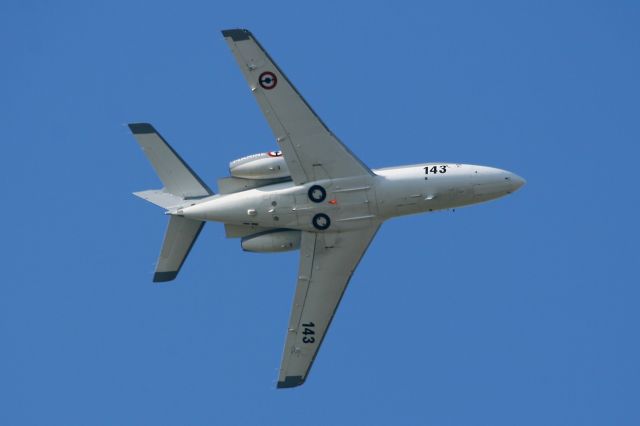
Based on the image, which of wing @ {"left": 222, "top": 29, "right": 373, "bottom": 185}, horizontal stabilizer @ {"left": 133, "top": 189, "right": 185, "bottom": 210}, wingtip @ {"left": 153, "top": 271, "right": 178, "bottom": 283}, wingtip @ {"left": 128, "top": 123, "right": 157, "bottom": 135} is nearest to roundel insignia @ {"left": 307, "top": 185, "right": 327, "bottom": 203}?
wing @ {"left": 222, "top": 29, "right": 373, "bottom": 185}

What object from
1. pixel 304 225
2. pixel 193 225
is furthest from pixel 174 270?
pixel 304 225

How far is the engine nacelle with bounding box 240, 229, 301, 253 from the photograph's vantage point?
223ft

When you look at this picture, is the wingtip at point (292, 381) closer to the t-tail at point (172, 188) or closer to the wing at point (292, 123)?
the t-tail at point (172, 188)

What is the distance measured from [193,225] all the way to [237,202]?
3.62 metres

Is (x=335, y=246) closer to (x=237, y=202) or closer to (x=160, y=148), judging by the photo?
(x=237, y=202)

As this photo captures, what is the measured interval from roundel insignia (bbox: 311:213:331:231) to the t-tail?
6324 millimetres

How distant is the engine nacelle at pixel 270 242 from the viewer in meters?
67.9

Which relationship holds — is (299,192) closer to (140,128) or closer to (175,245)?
(175,245)

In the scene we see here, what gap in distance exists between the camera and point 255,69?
212 ft

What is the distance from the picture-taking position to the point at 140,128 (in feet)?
225

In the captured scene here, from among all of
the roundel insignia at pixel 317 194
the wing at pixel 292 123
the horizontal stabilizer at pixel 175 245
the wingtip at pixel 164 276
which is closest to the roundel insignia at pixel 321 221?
the roundel insignia at pixel 317 194

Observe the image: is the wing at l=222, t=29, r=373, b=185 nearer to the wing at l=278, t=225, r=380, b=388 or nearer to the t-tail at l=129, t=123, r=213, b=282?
the wing at l=278, t=225, r=380, b=388

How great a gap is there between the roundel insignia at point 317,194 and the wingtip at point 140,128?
393 inches

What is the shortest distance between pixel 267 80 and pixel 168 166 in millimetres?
8315
